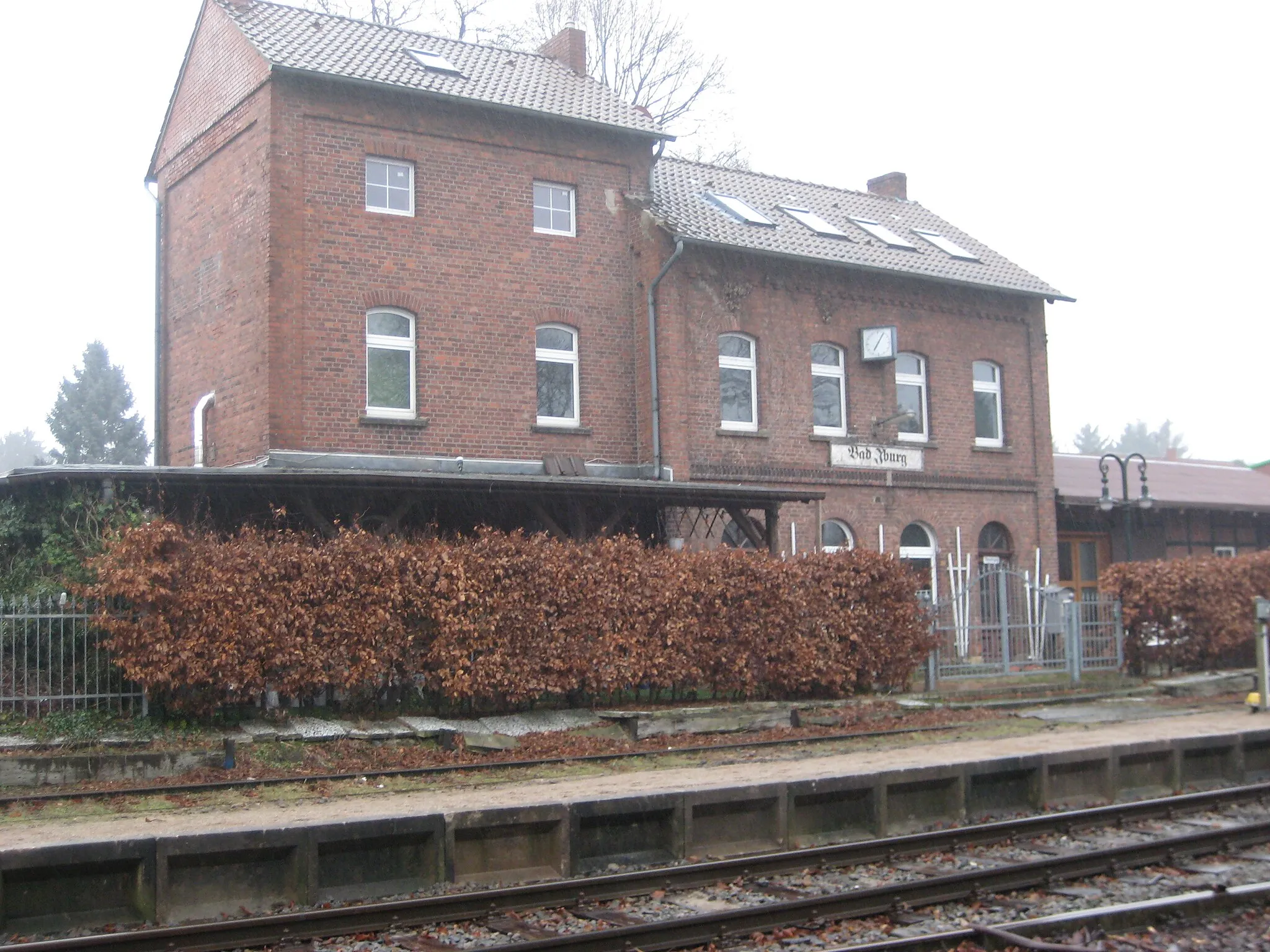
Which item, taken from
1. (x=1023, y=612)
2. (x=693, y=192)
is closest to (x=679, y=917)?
(x=1023, y=612)

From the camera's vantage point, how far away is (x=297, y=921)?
821cm

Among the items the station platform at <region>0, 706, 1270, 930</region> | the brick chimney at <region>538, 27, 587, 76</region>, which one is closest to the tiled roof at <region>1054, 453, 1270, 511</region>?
the brick chimney at <region>538, 27, 587, 76</region>

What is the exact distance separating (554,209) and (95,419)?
36.6 meters

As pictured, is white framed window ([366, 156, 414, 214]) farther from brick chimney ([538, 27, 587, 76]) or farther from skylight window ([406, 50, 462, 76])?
brick chimney ([538, 27, 587, 76])

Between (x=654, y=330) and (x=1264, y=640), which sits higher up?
(x=654, y=330)

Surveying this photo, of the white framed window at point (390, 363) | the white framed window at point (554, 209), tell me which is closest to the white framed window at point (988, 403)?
the white framed window at point (554, 209)

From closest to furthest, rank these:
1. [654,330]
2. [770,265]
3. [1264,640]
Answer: [1264,640] → [654,330] → [770,265]

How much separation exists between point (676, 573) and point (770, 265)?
8.72 metres

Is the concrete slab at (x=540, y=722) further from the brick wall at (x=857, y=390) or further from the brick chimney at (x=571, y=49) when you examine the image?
the brick chimney at (x=571, y=49)

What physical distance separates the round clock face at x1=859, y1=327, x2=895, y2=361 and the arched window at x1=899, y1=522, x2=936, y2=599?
3292 millimetres

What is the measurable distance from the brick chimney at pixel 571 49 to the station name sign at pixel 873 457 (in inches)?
363

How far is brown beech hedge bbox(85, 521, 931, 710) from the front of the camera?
46.9 ft

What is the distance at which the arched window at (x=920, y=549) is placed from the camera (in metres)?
25.8

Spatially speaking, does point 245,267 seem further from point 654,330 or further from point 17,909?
point 17,909
